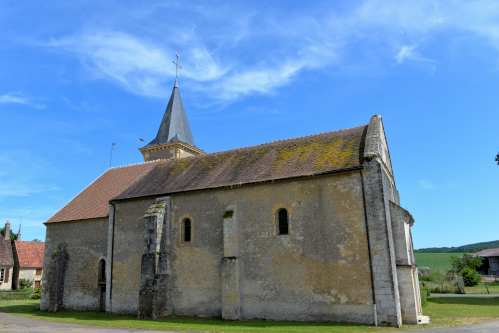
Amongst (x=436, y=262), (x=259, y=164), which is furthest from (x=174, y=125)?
(x=436, y=262)

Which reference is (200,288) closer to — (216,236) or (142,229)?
(216,236)

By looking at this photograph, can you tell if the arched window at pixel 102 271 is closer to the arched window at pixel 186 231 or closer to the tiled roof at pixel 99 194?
the tiled roof at pixel 99 194

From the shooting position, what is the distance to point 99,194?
82.9ft

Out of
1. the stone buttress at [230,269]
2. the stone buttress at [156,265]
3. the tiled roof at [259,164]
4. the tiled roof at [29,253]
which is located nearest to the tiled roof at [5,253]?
the tiled roof at [29,253]

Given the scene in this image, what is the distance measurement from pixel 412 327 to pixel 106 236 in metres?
17.1

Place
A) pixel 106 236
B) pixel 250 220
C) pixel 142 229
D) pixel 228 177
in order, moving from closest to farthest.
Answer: pixel 250 220 → pixel 228 177 → pixel 142 229 → pixel 106 236

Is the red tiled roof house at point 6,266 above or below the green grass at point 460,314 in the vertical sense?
above

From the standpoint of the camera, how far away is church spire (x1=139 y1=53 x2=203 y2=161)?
3319 centimetres

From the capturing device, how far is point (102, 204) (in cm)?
2381

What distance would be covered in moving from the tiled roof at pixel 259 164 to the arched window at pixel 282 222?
1626 mm

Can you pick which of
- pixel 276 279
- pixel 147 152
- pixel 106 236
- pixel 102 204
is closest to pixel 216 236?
pixel 276 279

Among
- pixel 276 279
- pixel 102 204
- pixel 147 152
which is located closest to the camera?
pixel 276 279

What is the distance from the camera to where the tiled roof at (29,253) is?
44.0 metres

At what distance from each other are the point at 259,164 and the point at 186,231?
5.23m
